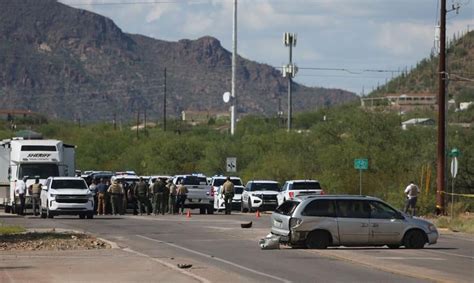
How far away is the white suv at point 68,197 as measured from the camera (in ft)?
159

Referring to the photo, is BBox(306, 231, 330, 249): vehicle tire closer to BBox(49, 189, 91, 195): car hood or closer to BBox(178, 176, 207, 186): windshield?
BBox(49, 189, 91, 195): car hood

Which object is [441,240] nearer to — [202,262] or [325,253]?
[325,253]

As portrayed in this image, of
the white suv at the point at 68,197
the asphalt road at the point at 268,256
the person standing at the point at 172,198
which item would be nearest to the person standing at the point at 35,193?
the white suv at the point at 68,197

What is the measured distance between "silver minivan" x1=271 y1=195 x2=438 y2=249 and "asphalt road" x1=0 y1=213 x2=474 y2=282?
382 millimetres

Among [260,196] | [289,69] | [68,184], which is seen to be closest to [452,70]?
[289,69]

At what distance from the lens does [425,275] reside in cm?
2302

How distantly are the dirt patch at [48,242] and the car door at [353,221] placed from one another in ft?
20.7

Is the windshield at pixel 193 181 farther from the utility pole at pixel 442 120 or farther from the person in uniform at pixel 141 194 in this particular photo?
the utility pole at pixel 442 120

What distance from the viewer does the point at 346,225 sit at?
101ft

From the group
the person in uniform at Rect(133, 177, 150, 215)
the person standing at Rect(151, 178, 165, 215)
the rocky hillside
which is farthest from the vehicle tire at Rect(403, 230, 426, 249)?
the rocky hillside

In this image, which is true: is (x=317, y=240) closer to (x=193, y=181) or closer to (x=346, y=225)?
(x=346, y=225)

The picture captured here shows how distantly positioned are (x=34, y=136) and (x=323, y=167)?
2242cm

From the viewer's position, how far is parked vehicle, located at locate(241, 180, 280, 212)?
2313 inches

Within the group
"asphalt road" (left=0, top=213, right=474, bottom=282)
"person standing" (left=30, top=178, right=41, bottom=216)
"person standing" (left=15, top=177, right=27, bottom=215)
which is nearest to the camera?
"asphalt road" (left=0, top=213, right=474, bottom=282)
